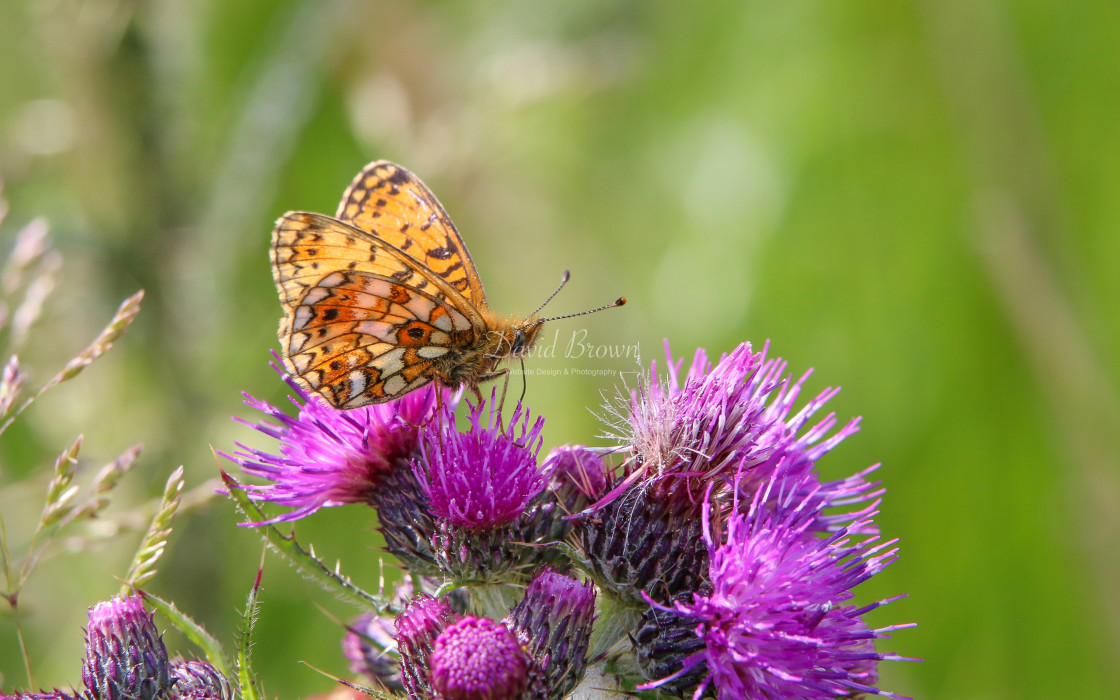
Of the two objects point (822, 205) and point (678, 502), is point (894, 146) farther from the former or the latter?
point (678, 502)

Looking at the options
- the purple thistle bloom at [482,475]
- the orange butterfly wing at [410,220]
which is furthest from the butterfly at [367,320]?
the purple thistle bloom at [482,475]

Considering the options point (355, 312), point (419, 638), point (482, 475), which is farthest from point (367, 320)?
point (419, 638)

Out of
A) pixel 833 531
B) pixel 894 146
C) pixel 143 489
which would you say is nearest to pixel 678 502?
pixel 833 531

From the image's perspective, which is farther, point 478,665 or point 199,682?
point 199,682

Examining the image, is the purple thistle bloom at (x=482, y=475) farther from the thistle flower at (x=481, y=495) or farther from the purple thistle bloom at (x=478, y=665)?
the purple thistle bloom at (x=478, y=665)

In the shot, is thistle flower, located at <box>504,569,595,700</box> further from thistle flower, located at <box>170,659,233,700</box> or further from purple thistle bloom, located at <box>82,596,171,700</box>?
purple thistle bloom, located at <box>82,596,171,700</box>

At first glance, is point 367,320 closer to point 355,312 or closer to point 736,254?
point 355,312
